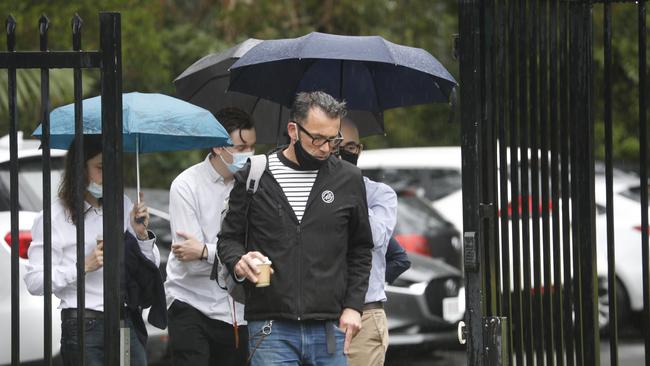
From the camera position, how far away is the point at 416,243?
36.7ft

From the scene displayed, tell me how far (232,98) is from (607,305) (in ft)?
19.2

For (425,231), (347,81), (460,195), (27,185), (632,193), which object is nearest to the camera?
(347,81)

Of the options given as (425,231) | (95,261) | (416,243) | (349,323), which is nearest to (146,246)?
(95,261)

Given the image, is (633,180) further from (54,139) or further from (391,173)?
(54,139)

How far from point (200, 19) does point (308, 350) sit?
17.1m

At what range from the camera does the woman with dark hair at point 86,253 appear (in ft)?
18.9

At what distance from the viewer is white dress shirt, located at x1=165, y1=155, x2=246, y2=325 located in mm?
6219

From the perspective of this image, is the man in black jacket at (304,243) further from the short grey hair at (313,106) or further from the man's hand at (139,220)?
the man's hand at (139,220)

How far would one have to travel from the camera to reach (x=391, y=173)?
13.2 m

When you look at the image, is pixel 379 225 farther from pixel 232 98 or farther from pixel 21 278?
pixel 21 278

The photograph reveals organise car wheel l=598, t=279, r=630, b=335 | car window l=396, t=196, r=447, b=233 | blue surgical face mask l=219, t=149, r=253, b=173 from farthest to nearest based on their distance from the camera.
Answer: car wheel l=598, t=279, r=630, b=335 < car window l=396, t=196, r=447, b=233 < blue surgical face mask l=219, t=149, r=253, b=173

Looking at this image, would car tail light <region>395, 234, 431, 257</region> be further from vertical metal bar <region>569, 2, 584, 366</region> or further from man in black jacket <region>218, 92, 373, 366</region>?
man in black jacket <region>218, 92, 373, 366</region>

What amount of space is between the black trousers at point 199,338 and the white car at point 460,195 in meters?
5.74

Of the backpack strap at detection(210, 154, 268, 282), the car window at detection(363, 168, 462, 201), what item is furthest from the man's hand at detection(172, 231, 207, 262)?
the car window at detection(363, 168, 462, 201)
